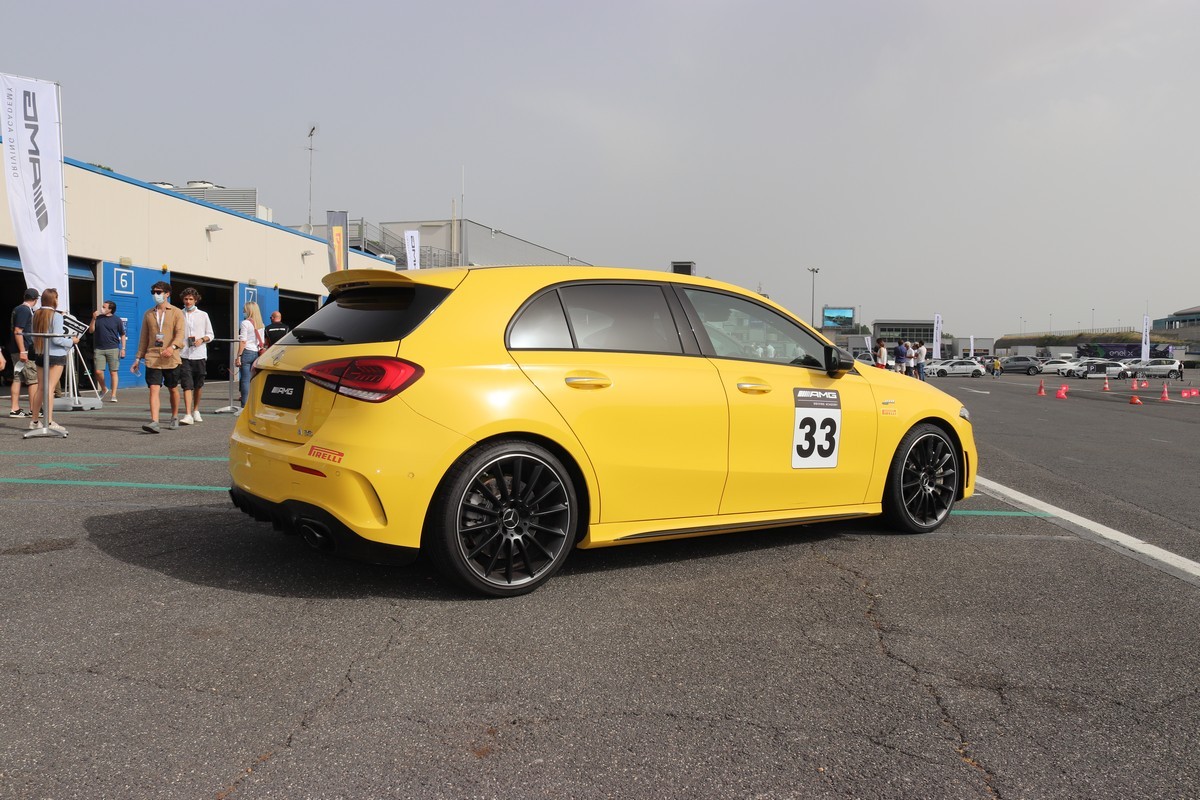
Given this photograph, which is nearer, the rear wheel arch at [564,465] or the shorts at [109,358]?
the rear wheel arch at [564,465]

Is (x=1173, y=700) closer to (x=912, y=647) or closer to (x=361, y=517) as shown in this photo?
(x=912, y=647)

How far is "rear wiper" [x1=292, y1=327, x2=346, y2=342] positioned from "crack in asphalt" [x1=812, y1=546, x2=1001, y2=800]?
2.67 metres

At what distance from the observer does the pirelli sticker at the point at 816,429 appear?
477cm

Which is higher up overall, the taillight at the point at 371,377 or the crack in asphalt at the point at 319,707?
the taillight at the point at 371,377

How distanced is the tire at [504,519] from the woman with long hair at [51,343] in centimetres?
775

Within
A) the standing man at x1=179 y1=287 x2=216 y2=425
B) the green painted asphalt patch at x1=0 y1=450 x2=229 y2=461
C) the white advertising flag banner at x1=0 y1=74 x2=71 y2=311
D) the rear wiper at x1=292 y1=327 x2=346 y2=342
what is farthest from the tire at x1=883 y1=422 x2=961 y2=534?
the white advertising flag banner at x1=0 y1=74 x2=71 y2=311

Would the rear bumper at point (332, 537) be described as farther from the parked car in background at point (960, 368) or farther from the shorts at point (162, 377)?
the parked car in background at point (960, 368)

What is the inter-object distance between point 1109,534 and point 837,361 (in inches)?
89.4

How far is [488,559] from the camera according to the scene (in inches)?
152

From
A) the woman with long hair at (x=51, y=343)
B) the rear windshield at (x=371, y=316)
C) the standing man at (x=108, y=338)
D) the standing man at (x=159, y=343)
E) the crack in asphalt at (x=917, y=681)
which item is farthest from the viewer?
the standing man at (x=108, y=338)

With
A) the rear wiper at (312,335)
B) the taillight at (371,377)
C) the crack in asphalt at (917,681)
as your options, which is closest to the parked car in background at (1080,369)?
the crack in asphalt at (917,681)

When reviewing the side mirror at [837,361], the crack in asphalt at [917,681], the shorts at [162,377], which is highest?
the side mirror at [837,361]

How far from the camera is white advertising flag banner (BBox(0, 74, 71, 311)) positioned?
12.4m

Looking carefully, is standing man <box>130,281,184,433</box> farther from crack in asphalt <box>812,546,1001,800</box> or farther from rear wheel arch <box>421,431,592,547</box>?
crack in asphalt <box>812,546,1001,800</box>
